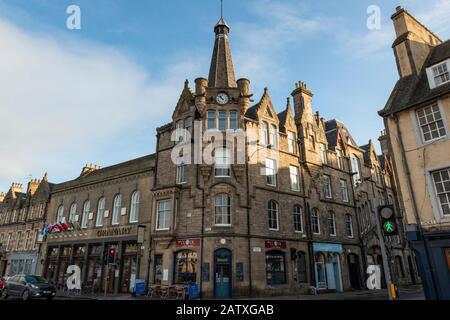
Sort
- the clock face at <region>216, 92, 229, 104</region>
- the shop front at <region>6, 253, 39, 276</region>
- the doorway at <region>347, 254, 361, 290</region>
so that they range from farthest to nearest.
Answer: the shop front at <region>6, 253, 39, 276</region>
the doorway at <region>347, 254, 361, 290</region>
the clock face at <region>216, 92, 229, 104</region>

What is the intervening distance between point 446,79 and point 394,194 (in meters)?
27.7

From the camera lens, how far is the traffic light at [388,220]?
611 centimetres

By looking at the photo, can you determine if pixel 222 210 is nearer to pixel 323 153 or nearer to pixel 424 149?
pixel 424 149

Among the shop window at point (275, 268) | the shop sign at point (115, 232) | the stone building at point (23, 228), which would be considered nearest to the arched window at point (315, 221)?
the shop window at point (275, 268)

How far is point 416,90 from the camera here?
1703 cm

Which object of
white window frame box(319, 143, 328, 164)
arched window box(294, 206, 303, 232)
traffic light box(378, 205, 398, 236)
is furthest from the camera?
white window frame box(319, 143, 328, 164)

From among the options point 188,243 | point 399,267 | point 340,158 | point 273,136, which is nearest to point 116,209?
point 188,243

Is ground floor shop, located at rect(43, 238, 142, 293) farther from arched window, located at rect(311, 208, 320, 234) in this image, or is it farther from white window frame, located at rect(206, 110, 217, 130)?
arched window, located at rect(311, 208, 320, 234)

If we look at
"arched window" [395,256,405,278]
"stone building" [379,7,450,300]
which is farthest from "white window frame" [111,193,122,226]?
"arched window" [395,256,405,278]

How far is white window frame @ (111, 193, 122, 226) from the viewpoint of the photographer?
28984mm

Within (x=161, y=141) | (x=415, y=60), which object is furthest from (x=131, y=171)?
(x=415, y=60)

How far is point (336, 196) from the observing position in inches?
1229

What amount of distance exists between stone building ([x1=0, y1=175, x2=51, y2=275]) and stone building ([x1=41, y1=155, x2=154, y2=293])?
9.21 ft

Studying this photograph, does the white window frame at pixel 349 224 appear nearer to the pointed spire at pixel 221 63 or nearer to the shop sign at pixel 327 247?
the shop sign at pixel 327 247
